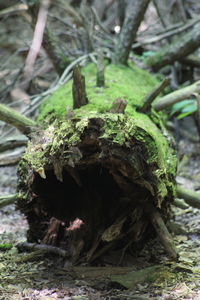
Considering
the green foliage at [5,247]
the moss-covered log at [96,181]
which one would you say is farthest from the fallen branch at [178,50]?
the green foliage at [5,247]

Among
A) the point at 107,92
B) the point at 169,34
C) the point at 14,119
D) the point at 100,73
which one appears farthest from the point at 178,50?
the point at 14,119

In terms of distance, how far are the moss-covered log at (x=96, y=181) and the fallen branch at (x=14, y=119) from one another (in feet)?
0.64

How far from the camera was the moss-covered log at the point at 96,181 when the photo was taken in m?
2.26

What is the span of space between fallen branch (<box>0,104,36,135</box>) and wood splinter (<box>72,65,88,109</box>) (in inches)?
21.6

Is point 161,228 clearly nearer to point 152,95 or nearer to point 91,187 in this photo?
point 91,187

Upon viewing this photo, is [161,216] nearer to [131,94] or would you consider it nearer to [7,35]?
[131,94]

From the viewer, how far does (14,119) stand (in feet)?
10.3

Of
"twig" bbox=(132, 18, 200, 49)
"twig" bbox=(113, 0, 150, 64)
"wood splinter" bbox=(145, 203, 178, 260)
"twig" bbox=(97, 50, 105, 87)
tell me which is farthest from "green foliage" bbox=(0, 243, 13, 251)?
"twig" bbox=(132, 18, 200, 49)

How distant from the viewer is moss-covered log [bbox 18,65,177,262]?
2.26 metres

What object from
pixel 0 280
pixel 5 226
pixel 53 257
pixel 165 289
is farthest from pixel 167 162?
pixel 5 226

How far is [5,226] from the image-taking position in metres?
3.75

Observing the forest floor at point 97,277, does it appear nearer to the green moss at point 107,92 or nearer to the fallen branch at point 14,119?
the fallen branch at point 14,119

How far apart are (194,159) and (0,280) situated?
177 inches

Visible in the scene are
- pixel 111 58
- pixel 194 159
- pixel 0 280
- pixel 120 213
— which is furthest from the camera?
pixel 194 159
